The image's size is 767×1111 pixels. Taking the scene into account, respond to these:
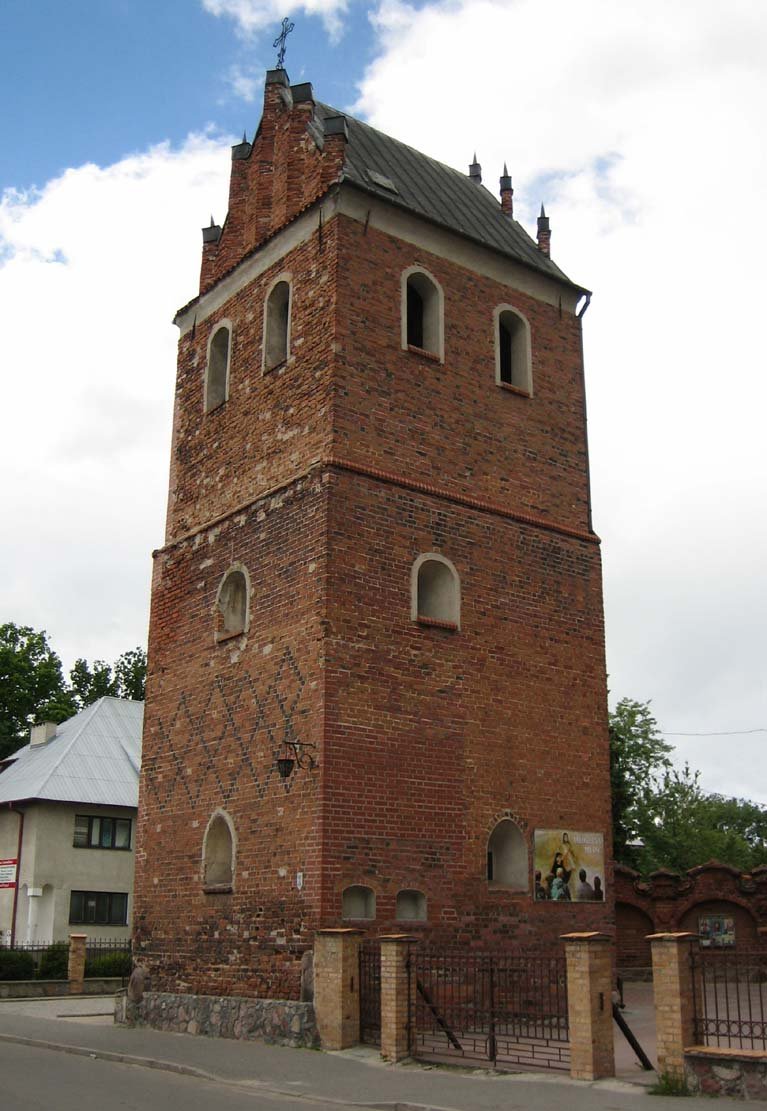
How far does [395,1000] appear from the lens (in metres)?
12.7

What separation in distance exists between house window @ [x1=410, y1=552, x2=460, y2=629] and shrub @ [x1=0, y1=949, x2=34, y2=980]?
1458cm

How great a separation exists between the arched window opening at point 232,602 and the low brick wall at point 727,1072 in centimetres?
917

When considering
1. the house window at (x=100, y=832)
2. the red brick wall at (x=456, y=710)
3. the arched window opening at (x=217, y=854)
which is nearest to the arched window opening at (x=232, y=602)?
the red brick wall at (x=456, y=710)

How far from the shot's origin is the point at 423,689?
1588 cm

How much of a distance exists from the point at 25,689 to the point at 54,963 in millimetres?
20160

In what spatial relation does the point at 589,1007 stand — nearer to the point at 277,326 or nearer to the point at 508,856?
the point at 508,856

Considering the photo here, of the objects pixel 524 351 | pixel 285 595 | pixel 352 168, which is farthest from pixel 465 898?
pixel 352 168

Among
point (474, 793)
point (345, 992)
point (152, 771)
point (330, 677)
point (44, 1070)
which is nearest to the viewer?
point (44, 1070)

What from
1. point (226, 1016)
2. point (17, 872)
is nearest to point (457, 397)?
point (226, 1016)

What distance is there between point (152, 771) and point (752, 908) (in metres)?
13.9

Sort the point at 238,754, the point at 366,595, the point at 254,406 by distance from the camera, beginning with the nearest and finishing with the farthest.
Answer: the point at 366,595, the point at 238,754, the point at 254,406

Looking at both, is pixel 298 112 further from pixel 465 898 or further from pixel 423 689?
pixel 465 898

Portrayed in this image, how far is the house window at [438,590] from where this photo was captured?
16578mm

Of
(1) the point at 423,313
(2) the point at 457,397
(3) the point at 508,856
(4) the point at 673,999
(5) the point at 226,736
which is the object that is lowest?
(4) the point at 673,999
